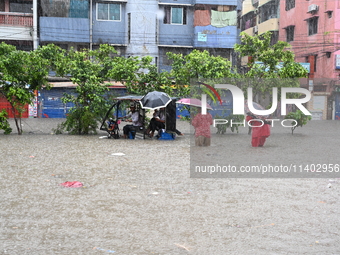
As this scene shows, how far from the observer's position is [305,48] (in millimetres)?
37719

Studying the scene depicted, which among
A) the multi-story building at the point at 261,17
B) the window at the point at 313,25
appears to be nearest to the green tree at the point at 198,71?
the window at the point at 313,25

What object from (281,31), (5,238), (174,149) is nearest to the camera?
(5,238)

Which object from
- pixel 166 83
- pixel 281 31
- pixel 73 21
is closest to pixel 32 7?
pixel 73 21

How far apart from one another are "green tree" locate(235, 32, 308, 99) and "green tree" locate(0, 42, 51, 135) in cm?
772

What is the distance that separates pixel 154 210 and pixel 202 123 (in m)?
8.06

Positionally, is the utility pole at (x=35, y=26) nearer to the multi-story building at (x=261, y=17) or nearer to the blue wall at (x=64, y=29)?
the blue wall at (x=64, y=29)

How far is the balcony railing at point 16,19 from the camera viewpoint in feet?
99.8

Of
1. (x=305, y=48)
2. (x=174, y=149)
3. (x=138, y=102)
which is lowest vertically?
(x=174, y=149)

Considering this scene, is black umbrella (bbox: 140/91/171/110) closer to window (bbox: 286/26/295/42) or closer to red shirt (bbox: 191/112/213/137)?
red shirt (bbox: 191/112/213/137)

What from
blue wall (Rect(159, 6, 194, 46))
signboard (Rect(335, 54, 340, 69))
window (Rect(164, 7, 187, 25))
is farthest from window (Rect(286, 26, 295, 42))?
window (Rect(164, 7, 187, 25))

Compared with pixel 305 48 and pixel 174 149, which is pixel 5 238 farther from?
pixel 305 48

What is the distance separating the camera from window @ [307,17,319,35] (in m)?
36.1

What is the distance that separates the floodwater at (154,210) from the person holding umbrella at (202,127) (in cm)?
281

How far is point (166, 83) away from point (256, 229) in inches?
545
